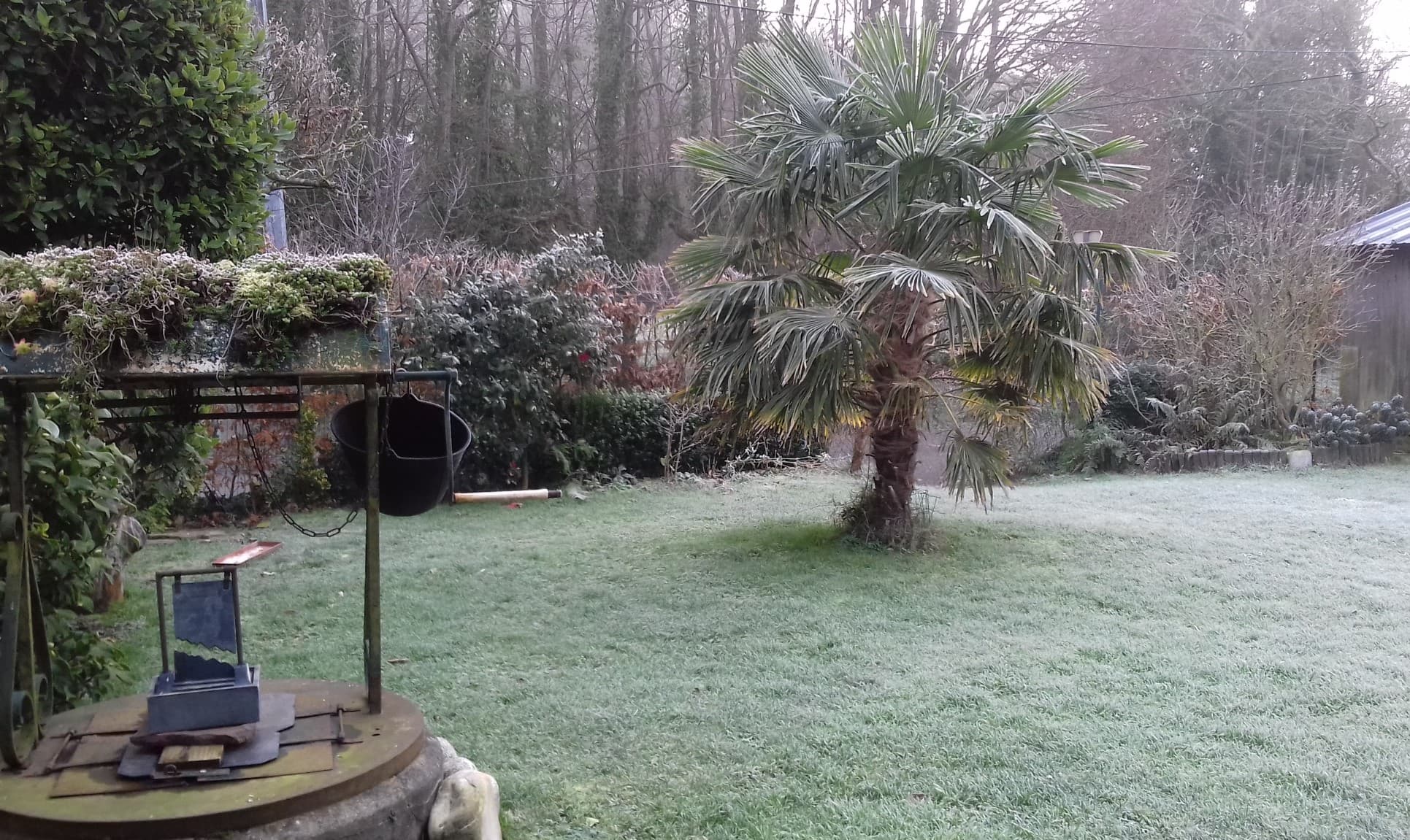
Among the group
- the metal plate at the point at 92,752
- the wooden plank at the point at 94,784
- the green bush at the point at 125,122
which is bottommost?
the wooden plank at the point at 94,784

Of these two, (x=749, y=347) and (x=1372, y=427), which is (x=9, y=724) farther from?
(x=1372, y=427)

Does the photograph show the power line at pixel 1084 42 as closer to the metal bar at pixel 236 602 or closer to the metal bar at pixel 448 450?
the metal bar at pixel 448 450

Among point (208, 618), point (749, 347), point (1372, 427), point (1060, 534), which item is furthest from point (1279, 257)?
point (208, 618)

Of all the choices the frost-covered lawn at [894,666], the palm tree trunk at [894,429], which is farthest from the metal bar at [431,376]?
the palm tree trunk at [894,429]

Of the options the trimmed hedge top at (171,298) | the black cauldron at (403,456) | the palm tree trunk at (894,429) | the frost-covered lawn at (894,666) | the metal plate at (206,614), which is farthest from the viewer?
the palm tree trunk at (894,429)

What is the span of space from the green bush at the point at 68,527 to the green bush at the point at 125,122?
738 millimetres

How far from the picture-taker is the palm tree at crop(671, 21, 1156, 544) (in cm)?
604

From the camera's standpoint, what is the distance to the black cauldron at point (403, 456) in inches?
109

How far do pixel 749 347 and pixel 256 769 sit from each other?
4406mm

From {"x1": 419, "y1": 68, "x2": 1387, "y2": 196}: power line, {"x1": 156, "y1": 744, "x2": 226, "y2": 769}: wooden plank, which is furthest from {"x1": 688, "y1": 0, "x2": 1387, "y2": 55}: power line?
{"x1": 156, "y1": 744, "x2": 226, "y2": 769}: wooden plank

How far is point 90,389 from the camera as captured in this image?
7.09 feet

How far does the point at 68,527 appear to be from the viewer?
3.48 metres

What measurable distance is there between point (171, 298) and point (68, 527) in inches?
72.7

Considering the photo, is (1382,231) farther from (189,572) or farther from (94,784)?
(94,784)
